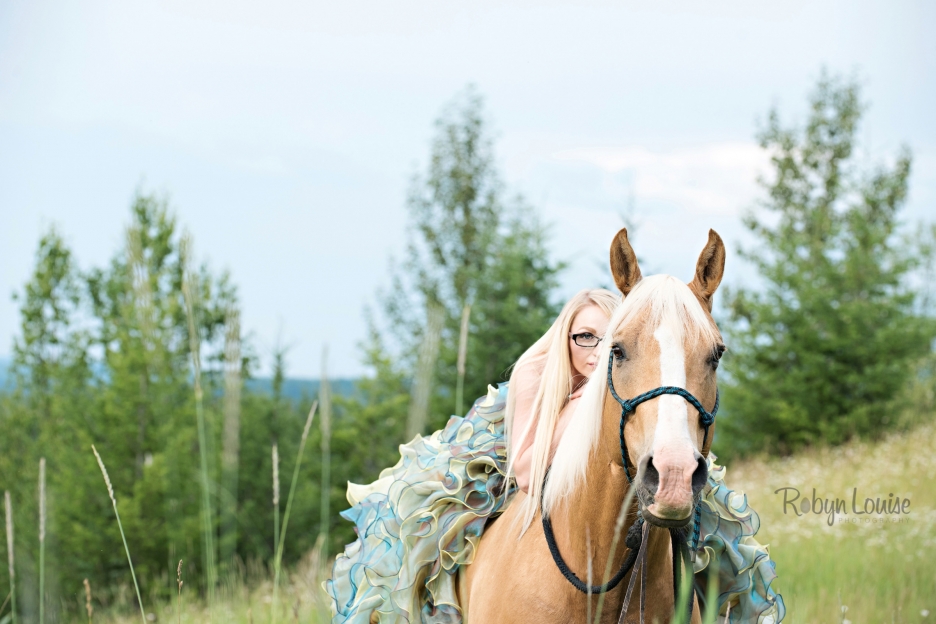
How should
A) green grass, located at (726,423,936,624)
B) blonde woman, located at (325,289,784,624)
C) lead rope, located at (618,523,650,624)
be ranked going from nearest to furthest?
lead rope, located at (618,523,650,624)
blonde woman, located at (325,289,784,624)
green grass, located at (726,423,936,624)

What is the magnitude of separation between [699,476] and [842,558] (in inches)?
205

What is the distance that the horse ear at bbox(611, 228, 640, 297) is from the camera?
6.90 ft

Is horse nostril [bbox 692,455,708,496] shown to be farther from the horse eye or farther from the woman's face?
the woman's face

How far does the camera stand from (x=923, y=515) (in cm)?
688

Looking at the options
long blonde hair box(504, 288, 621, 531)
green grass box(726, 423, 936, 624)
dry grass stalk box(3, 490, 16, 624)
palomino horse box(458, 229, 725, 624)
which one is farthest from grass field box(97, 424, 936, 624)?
long blonde hair box(504, 288, 621, 531)

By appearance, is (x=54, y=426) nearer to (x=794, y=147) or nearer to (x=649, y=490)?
(x=649, y=490)

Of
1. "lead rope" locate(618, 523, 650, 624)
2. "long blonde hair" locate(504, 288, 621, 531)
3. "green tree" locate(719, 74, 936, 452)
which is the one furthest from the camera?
"green tree" locate(719, 74, 936, 452)

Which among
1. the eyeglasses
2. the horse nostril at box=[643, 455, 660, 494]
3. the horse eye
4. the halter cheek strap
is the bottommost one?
the horse nostril at box=[643, 455, 660, 494]

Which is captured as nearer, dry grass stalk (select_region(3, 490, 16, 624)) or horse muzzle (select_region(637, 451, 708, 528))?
horse muzzle (select_region(637, 451, 708, 528))

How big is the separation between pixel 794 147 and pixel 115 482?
21.2 metres

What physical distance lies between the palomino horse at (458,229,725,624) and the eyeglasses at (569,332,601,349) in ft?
1.56

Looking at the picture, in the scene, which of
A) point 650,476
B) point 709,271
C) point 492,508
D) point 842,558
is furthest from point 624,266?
point 842,558

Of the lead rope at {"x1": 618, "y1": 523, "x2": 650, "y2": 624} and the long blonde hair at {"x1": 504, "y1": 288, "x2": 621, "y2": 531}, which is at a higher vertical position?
the long blonde hair at {"x1": 504, "y1": 288, "x2": 621, "y2": 531}

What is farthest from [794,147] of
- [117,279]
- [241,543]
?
[117,279]
